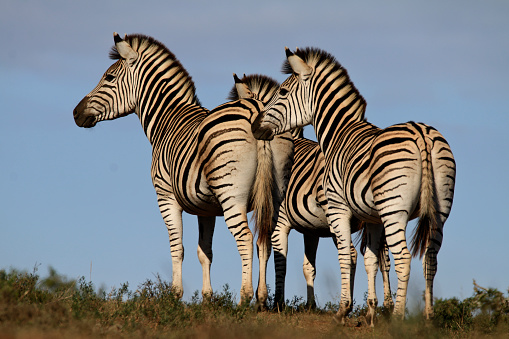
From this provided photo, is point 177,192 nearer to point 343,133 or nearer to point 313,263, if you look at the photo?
point 343,133

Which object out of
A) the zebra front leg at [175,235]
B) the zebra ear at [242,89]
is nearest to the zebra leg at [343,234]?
the zebra front leg at [175,235]

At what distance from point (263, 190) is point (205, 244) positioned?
6.75ft

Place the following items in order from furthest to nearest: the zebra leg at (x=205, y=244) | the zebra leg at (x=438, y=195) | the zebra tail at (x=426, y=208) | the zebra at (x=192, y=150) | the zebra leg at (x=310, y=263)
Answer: the zebra leg at (x=310, y=263) → the zebra leg at (x=205, y=244) → the zebra at (x=192, y=150) → the zebra leg at (x=438, y=195) → the zebra tail at (x=426, y=208)

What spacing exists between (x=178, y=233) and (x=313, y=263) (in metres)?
3.35

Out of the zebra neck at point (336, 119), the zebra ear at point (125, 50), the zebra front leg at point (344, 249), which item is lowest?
the zebra front leg at point (344, 249)

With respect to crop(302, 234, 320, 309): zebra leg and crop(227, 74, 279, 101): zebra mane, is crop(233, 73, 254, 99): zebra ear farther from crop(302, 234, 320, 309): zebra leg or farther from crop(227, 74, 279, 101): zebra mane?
crop(302, 234, 320, 309): zebra leg

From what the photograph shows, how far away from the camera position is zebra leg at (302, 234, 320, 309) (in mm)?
12141

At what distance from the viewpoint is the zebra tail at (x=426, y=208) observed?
807 centimetres

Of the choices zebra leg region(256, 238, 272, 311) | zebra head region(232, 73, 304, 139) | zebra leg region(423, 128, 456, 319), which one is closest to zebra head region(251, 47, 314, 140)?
zebra leg region(256, 238, 272, 311)

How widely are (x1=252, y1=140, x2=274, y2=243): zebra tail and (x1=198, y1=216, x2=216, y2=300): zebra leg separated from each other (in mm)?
1587

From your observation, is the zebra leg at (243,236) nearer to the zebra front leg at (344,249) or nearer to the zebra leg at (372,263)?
the zebra front leg at (344,249)

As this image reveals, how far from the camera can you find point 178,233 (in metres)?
10.4

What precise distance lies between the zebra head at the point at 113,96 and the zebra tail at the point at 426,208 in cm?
576

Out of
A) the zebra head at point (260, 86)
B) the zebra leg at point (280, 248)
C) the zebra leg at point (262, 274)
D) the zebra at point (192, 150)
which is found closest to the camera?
the zebra at point (192, 150)
